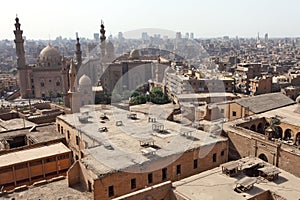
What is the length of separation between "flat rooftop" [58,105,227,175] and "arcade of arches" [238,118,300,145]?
9045 millimetres

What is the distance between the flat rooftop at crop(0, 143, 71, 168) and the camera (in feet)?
73.4

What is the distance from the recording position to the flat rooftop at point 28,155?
2239cm

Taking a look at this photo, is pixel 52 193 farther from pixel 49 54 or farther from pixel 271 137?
pixel 49 54

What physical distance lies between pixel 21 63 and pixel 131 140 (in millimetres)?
51941

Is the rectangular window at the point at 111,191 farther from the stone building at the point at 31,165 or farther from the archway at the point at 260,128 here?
the archway at the point at 260,128

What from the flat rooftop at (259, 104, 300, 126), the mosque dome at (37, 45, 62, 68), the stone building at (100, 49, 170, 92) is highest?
the mosque dome at (37, 45, 62, 68)

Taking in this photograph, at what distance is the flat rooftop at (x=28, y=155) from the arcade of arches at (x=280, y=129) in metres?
17.7

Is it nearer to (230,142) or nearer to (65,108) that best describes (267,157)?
(230,142)

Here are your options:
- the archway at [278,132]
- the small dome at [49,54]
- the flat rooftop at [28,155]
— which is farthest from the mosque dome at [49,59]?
the archway at [278,132]

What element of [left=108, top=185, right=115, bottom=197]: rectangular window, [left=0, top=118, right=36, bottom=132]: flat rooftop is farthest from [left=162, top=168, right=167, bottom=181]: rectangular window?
[left=0, top=118, right=36, bottom=132]: flat rooftop

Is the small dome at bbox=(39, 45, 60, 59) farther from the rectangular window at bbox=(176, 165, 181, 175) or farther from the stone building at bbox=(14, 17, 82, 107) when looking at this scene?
the rectangular window at bbox=(176, 165, 181, 175)

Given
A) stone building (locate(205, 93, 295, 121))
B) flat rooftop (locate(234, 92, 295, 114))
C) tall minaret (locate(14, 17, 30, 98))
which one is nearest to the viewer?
stone building (locate(205, 93, 295, 121))

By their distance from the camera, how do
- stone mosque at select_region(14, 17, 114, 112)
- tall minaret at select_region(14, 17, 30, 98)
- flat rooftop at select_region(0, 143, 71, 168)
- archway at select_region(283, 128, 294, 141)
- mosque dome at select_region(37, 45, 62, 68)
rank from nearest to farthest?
flat rooftop at select_region(0, 143, 71, 168)
archway at select_region(283, 128, 294, 141)
tall minaret at select_region(14, 17, 30, 98)
stone mosque at select_region(14, 17, 114, 112)
mosque dome at select_region(37, 45, 62, 68)

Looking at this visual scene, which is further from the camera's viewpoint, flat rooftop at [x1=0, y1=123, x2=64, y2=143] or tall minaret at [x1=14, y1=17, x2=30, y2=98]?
tall minaret at [x1=14, y1=17, x2=30, y2=98]
